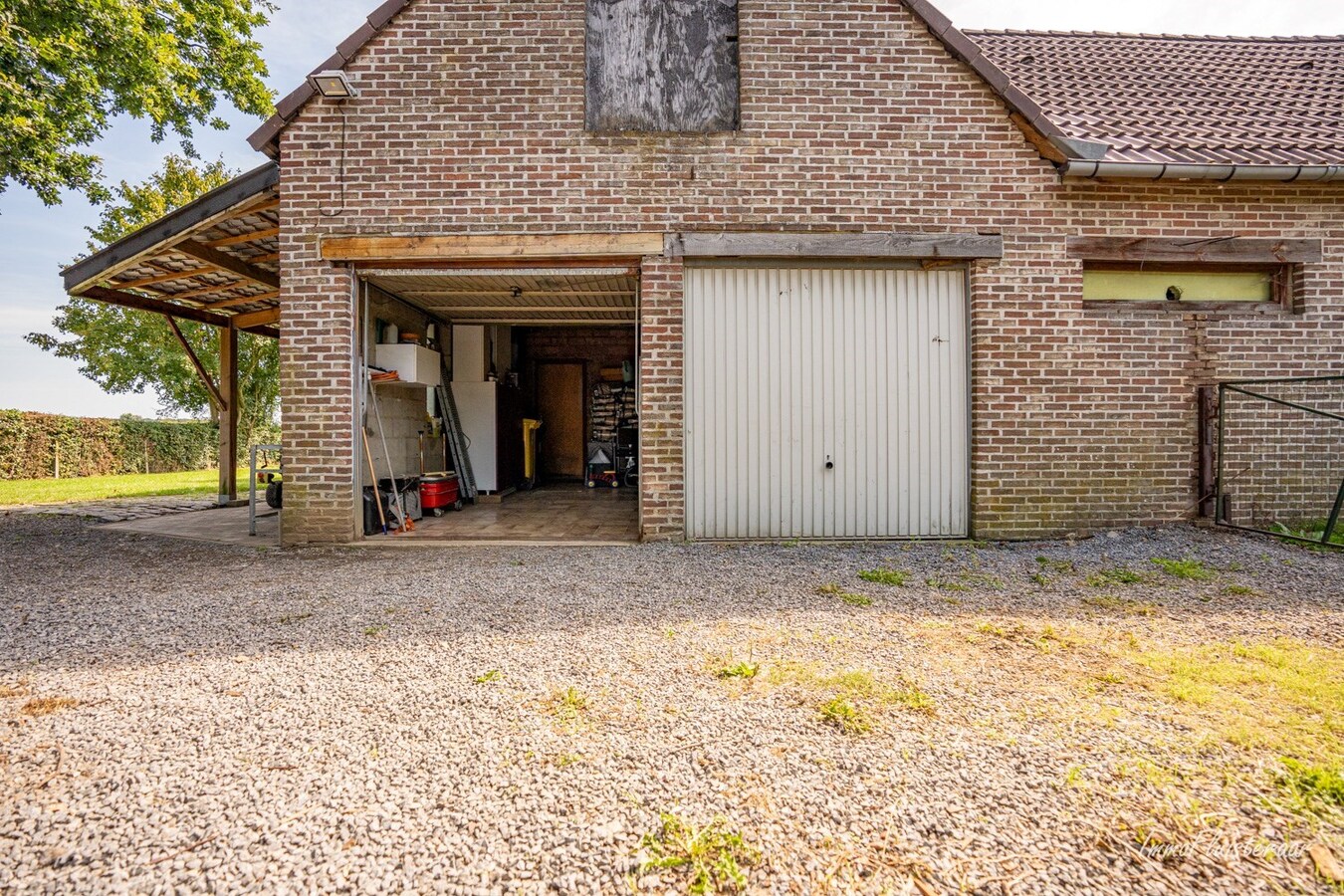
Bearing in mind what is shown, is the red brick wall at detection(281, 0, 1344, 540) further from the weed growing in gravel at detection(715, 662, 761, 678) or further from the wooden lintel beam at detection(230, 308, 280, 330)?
the wooden lintel beam at detection(230, 308, 280, 330)

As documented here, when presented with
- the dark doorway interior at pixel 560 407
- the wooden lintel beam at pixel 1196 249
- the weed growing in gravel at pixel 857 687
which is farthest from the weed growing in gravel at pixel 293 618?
the dark doorway interior at pixel 560 407

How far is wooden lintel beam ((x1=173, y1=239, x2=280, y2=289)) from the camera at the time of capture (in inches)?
258

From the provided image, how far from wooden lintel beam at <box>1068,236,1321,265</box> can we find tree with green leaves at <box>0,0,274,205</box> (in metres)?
11.8

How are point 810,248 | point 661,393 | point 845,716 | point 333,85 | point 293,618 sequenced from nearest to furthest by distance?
point 845,716 < point 293,618 < point 333,85 < point 810,248 < point 661,393

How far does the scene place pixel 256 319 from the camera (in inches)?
377

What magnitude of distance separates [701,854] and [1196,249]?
690 cm

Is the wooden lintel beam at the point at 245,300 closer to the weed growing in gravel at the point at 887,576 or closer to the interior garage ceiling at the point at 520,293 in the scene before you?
the interior garage ceiling at the point at 520,293

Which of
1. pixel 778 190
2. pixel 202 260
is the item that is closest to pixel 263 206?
pixel 202 260

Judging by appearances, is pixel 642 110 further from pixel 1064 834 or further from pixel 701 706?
pixel 1064 834

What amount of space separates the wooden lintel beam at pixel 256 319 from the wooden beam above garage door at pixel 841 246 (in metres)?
7.22

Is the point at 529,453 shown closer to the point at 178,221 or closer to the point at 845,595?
the point at 178,221

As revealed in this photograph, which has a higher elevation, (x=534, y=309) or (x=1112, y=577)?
(x=534, y=309)

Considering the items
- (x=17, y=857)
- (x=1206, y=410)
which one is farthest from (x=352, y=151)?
(x=1206, y=410)

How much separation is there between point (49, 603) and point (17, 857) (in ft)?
11.1
